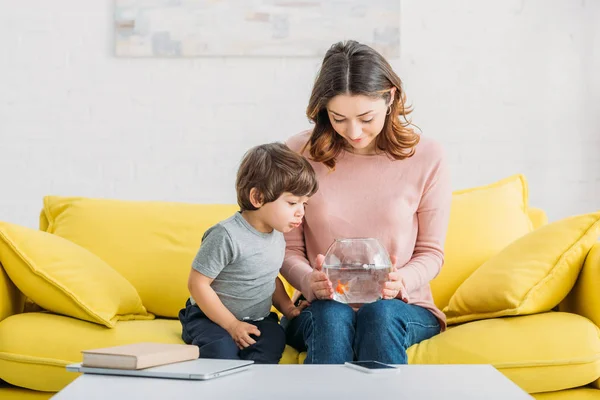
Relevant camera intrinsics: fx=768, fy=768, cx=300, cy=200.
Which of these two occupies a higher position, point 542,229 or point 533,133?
point 533,133

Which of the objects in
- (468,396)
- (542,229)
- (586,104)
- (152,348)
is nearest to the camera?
(468,396)

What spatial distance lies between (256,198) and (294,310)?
320 mm

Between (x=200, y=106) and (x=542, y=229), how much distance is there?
1.53 m

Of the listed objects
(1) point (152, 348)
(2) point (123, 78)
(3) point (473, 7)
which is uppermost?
(3) point (473, 7)

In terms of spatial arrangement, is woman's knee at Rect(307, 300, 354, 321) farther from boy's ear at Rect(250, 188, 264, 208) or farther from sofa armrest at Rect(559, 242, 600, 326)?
sofa armrest at Rect(559, 242, 600, 326)

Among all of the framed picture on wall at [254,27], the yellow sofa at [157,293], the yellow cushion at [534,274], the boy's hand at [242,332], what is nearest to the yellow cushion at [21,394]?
the yellow sofa at [157,293]

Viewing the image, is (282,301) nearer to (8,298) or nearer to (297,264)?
(297,264)

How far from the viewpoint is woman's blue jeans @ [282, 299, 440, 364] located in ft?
5.65

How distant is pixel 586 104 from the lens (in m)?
3.08

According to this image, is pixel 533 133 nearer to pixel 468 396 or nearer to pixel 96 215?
pixel 96 215

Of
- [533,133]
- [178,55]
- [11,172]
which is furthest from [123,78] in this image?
[533,133]

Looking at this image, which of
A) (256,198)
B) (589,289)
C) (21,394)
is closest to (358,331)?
(256,198)

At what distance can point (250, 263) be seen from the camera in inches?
76.2

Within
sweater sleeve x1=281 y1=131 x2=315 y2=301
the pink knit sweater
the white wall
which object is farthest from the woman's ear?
the white wall
